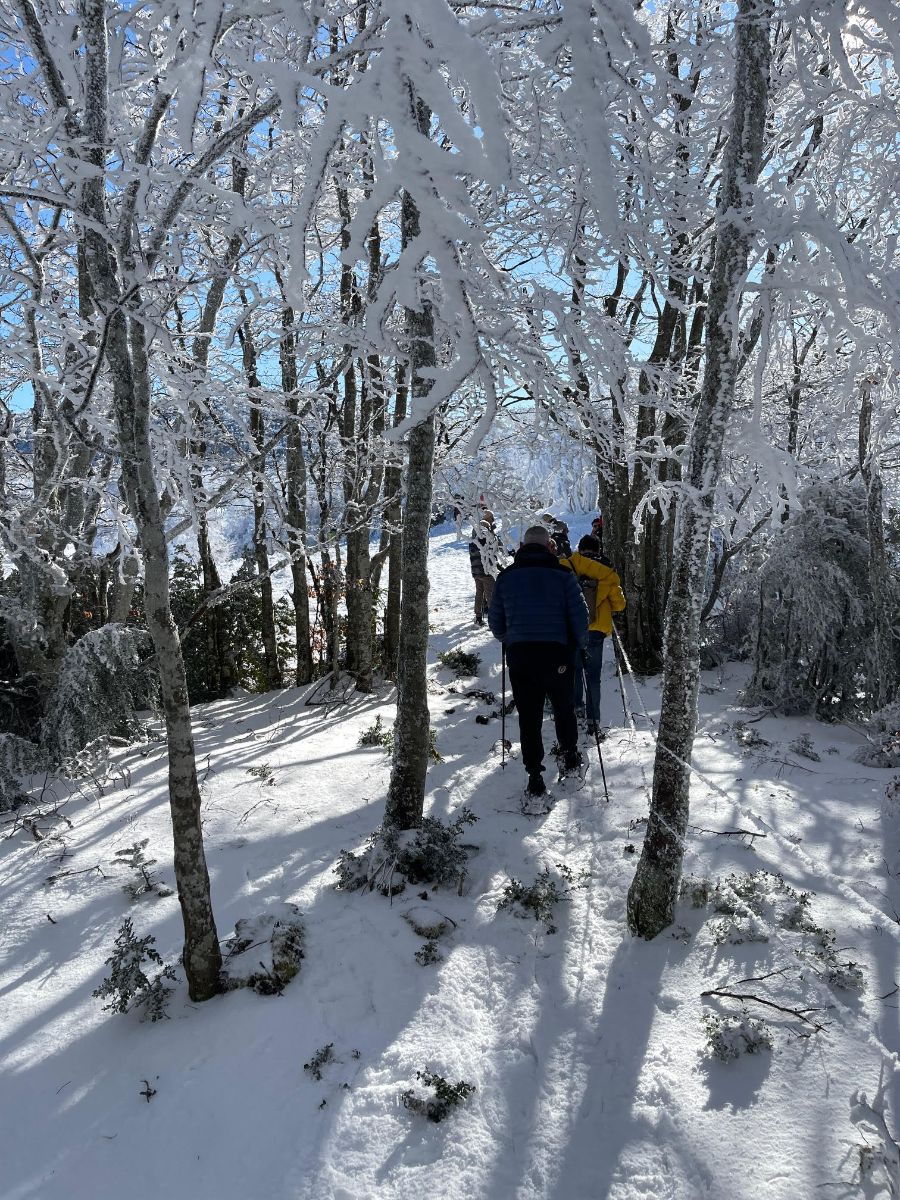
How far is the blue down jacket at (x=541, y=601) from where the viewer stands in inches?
195

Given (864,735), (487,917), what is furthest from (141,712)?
(864,735)

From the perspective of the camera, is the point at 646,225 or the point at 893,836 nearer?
the point at 646,225

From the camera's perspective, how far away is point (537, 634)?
16.2 ft

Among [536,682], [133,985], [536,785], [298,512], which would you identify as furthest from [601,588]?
[133,985]

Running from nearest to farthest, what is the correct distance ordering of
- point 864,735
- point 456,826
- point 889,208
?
point 889,208 < point 456,826 < point 864,735

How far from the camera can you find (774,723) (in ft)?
22.1

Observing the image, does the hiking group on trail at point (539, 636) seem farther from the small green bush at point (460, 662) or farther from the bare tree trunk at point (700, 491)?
the small green bush at point (460, 662)

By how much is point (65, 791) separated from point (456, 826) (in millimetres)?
3483

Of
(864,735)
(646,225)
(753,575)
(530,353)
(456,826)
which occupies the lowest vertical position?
(864,735)

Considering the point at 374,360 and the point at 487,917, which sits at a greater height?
the point at 374,360

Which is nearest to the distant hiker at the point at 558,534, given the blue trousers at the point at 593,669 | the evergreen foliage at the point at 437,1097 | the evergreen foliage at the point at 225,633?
the blue trousers at the point at 593,669

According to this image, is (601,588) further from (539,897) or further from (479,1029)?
(479,1029)

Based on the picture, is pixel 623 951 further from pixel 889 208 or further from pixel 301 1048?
pixel 889 208

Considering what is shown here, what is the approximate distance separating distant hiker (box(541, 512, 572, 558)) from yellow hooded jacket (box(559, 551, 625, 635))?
364mm
